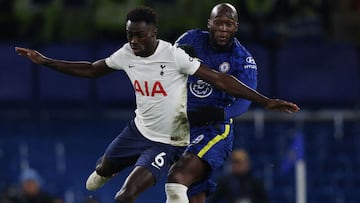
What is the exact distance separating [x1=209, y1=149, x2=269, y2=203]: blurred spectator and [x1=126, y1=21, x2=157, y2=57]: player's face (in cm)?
518

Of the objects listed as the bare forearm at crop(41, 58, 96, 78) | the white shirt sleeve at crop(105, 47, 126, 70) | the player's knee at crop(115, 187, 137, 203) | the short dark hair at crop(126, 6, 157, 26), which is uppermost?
the short dark hair at crop(126, 6, 157, 26)

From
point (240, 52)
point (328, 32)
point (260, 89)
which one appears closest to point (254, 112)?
point (260, 89)

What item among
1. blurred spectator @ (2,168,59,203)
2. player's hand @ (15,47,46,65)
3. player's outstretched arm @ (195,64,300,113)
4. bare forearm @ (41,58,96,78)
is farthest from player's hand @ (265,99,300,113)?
blurred spectator @ (2,168,59,203)

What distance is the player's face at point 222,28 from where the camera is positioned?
1081 centimetres

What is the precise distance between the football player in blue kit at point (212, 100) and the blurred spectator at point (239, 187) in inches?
168

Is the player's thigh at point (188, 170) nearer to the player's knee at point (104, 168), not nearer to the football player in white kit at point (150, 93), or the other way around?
the football player in white kit at point (150, 93)

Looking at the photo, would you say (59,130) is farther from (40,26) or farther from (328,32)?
(328,32)

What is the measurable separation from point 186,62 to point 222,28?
0.52 metres

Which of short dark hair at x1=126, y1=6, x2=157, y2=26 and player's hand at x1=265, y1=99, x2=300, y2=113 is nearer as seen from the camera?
player's hand at x1=265, y1=99, x2=300, y2=113

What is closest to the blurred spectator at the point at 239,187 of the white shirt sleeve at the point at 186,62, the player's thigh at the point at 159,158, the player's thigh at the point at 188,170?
the player's thigh at the point at 188,170

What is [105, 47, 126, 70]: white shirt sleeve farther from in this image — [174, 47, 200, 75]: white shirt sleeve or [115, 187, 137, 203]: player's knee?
[115, 187, 137, 203]: player's knee

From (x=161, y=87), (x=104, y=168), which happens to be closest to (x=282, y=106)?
(x=161, y=87)

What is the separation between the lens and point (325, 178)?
19047mm

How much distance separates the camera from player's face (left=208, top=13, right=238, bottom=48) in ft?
35.5
